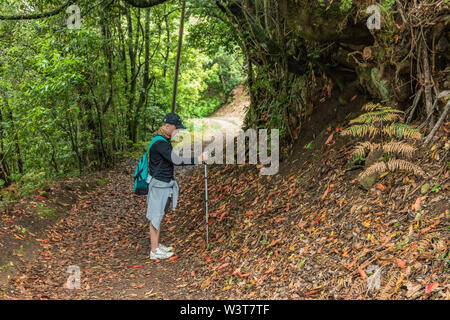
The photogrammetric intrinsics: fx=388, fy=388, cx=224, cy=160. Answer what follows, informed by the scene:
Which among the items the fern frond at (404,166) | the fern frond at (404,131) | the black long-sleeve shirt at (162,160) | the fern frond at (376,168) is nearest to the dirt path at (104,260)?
the black long-sleeve shirt at (162,160)

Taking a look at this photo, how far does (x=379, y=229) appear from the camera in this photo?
14.1 feet

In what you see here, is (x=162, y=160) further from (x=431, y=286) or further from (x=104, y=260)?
(x=431, y=286)

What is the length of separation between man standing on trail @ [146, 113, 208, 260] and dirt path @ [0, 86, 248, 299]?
58 cm

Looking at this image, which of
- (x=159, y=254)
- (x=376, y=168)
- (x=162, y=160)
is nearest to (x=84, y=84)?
(x=162, y=160)

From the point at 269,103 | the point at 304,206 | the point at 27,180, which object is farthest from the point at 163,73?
the point at 304,206

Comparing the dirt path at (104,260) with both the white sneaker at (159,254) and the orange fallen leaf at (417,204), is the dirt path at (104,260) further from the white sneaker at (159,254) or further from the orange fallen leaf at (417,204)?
the orange fallen leaf at (417,204)

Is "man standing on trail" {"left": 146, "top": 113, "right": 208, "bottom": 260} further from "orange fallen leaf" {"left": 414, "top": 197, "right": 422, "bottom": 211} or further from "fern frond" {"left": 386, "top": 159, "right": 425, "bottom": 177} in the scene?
"orange fallen leaf" {"left": 414, "top": 197, "right": 422, "bottom": 211}

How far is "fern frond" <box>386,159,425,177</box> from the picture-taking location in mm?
4523

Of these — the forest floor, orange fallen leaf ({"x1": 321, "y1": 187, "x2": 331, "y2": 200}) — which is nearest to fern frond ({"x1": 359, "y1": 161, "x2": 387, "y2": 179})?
the forest floor

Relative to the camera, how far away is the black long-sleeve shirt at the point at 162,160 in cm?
628

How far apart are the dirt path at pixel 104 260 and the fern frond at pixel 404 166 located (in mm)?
2792

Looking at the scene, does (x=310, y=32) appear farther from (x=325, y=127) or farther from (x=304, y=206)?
(x=304, y=206)

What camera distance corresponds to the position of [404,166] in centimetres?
459

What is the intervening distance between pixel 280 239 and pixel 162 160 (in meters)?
2.36
